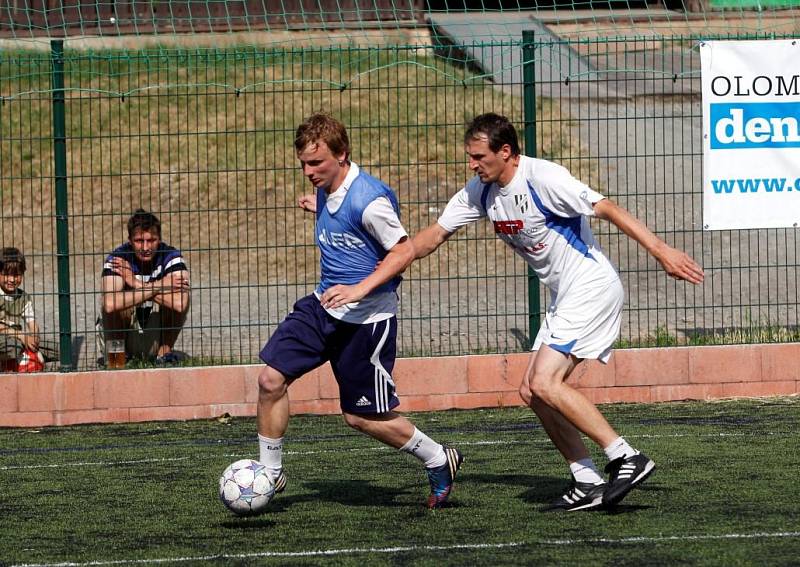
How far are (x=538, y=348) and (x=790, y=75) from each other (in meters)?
4.87

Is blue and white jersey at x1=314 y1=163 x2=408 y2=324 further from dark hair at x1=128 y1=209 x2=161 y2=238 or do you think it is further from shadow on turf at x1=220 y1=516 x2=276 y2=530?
dark hair at x1=128 y1=209 x2=161 y2=238

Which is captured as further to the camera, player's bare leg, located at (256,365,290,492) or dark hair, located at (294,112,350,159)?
player's bare leg, located at (256,365,290,492)

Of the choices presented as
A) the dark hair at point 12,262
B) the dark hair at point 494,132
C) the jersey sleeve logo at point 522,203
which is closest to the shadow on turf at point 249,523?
the jersey sleeve logo at point 522,203

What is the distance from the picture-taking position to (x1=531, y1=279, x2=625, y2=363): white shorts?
6793 millimetres

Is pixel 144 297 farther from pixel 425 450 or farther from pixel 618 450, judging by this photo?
pixel 618 450

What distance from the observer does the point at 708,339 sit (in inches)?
437

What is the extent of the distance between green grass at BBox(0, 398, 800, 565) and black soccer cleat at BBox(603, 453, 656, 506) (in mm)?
102

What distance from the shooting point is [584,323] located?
679 centimetres

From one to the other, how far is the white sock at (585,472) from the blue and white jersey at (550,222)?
83cm

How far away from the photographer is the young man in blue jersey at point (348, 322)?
6.71m

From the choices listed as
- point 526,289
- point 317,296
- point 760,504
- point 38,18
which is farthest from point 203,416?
point 38,18

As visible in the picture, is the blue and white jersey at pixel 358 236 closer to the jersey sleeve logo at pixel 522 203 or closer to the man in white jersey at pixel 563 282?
the man in white jersey at pixel 563 282

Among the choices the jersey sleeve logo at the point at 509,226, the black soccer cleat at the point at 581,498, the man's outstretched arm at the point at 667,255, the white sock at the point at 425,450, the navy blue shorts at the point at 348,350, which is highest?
the jersey sleeve logo at the point at 509,226

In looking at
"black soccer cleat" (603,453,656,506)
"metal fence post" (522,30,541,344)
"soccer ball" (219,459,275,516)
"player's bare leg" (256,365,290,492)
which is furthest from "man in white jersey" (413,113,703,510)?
"metal fence post" (522,30,541,344)
